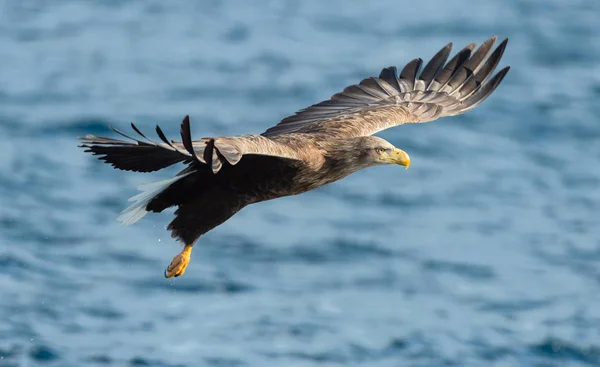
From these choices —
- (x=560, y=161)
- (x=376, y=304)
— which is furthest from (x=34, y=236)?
(x=560, y=161)

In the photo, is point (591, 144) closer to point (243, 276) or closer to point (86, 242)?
point (243, 276)

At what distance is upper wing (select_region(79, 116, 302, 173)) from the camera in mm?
7554

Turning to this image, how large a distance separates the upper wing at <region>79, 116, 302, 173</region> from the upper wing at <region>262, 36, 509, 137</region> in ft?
7.25

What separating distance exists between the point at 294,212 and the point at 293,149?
7.83 meters

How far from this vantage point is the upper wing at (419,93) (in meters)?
10.5

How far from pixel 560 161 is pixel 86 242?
7029 millimetres

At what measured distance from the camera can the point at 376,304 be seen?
15.2 m

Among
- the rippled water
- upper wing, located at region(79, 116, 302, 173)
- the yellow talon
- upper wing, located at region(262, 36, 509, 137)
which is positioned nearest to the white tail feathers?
the yellow talon

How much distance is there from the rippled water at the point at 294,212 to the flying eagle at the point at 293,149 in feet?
13.4

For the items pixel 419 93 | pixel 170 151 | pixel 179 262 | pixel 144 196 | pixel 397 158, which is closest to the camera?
pixel 170 151

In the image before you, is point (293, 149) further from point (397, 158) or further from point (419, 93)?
point (419, 93)

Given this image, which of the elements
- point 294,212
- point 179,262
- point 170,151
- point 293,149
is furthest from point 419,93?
point 294,212

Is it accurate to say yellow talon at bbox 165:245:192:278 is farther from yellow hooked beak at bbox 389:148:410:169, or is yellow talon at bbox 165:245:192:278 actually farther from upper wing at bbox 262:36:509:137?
yellow hooked beak at bbox 389:148:410:169

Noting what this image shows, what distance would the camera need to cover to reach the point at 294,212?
54.4ft
